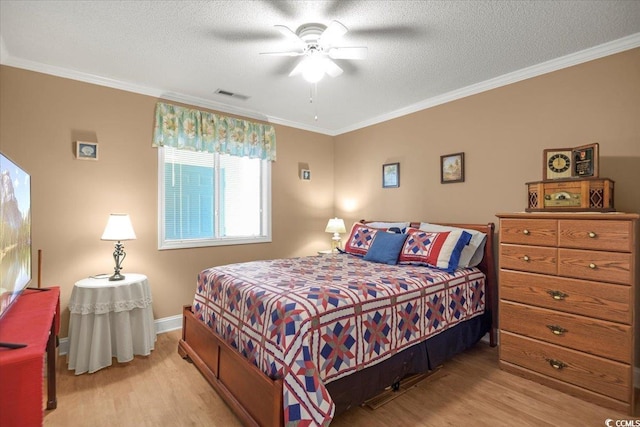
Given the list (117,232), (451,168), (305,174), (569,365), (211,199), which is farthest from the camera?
(305,174)

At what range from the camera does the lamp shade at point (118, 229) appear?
271 centimetres

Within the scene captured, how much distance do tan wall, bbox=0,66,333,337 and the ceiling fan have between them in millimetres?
1787

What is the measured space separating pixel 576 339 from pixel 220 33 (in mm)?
3258

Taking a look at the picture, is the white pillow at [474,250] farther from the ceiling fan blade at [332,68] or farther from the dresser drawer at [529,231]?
the ceiling fan blade at [332,68]

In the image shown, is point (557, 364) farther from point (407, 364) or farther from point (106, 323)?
point (106, 323)

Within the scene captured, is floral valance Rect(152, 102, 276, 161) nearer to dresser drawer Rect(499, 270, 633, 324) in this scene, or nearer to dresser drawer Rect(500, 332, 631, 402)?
dresser drawer Rect(499, 270, 633, 324)

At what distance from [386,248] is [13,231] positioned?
8.78 ft

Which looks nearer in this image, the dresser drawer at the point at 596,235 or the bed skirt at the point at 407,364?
the bed skirt at the point at 407,364

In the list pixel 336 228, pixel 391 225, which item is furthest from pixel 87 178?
pixel 391 225

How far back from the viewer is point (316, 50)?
235 cm

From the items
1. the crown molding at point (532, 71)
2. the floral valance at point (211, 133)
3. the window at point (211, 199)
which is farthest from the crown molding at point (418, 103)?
the window at point (211, 199)

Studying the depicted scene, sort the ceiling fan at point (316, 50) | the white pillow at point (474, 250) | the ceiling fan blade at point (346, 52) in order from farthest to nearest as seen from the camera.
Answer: the white pillow at point (474, 250), the ceiling fan blade at point (346, 52), the ceiling fan at point (316, 50)

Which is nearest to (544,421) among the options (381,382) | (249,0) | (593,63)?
(381,382)

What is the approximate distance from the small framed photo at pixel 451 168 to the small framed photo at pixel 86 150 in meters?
3.53
